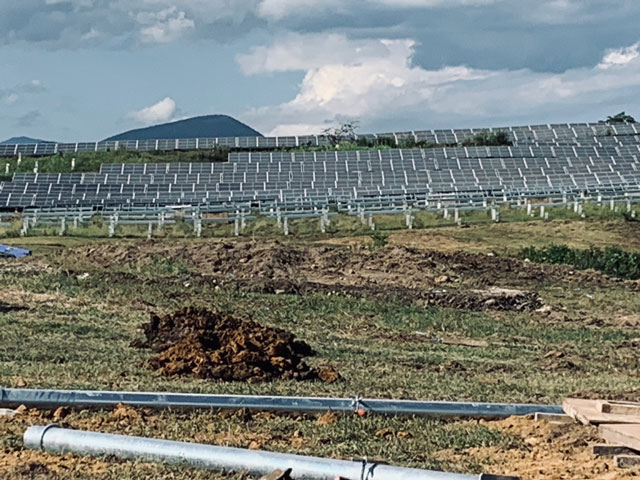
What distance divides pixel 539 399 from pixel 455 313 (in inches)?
416

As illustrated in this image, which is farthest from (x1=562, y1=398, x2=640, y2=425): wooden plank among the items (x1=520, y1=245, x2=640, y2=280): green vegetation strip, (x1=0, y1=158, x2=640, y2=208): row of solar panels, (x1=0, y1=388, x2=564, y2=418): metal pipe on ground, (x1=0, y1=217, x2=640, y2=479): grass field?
(x1=0, y1=158, x2=640, y2=208): row of solar panels

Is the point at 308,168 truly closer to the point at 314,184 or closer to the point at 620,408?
the point at 314,184

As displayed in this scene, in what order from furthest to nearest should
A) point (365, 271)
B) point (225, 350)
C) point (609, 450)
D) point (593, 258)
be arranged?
1. point (593, 258)
2. point (365, 271)
3. point (225, 350)
4. point (609, 450)

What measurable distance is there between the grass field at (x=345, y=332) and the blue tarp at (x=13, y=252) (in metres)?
0.39

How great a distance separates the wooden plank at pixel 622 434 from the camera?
9.10 m

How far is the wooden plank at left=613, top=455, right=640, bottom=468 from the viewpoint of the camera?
8828mm

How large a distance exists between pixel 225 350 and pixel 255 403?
12.8 feet

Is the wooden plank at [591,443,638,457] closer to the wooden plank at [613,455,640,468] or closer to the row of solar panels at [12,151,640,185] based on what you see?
the wooden plank at [613,455,640,468]

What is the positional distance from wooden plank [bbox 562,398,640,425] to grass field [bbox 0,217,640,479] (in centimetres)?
56

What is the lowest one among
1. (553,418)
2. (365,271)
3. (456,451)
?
(365,271)

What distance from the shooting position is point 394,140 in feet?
245

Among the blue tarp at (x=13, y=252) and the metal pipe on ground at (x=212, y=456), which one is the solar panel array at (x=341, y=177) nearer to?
the blue tarp at (x=13, y=252)

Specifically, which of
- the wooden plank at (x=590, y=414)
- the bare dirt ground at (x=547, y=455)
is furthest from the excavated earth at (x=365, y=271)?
the bare dirt ground at (x=547, y=455)

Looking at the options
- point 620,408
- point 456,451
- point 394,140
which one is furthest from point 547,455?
point 394,140
